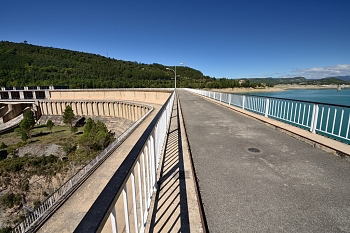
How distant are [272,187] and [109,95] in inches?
2554

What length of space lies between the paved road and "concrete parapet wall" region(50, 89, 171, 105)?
41.3 meters

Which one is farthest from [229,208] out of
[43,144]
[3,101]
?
[3,101]

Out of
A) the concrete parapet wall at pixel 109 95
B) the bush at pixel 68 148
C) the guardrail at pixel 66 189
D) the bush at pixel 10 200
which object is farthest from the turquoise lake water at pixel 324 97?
the bush at pixel 68 148

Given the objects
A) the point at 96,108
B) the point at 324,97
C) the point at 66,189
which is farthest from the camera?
the point at 96,108

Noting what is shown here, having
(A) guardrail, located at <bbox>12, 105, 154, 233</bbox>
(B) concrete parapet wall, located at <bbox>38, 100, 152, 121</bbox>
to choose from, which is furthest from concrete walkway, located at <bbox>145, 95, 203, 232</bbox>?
(B) concrete parapet wall, located at <bbox>38, 100, 152, 121</bbox>

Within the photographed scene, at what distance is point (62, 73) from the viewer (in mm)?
119438

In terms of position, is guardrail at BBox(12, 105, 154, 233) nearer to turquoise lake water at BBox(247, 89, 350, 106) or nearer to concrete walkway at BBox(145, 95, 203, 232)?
concrete walkway at BBox(145, 95, 203, 232)

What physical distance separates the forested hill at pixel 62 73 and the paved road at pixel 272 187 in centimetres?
8939

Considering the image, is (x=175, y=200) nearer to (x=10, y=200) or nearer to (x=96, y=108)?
(x=10, y=200)

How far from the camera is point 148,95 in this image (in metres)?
51.4

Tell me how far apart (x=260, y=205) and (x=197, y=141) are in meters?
3.26

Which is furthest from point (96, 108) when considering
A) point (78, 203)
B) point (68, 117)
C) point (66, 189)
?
point (78, 203)

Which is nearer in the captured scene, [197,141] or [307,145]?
[307,145]

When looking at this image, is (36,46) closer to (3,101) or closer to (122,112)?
(3,101)
